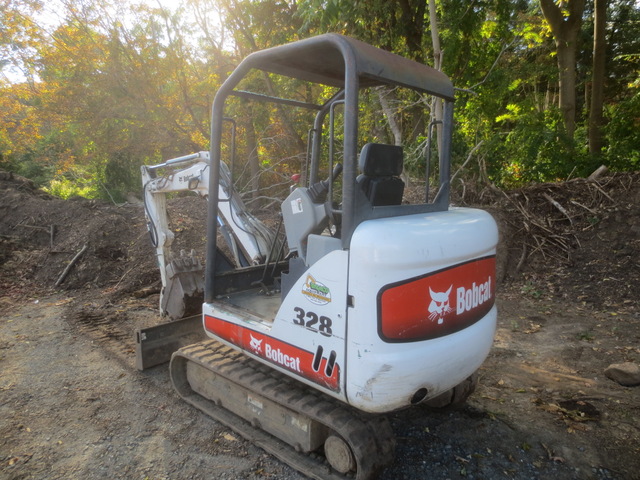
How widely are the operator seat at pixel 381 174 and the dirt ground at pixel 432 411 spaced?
171 cm

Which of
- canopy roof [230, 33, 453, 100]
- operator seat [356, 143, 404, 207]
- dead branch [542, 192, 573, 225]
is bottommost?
dead branch [542, 192, 573, 225]

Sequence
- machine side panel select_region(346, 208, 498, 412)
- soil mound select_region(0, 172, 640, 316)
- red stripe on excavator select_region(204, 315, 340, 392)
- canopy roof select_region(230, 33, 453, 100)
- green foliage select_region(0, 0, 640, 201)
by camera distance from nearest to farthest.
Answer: machine side panel select_region(346, 208, 498, 412)
canopy roof select_region(230, 33, 453, 100)
red stripe on excavator select_region(204, 315, 340, 392)
soil mound select_region(0, 172, 640, 316)
green foliage select_region(0, 0, 640, 201)

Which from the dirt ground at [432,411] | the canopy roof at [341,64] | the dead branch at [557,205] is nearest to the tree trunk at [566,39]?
the dead branch at [557,205]

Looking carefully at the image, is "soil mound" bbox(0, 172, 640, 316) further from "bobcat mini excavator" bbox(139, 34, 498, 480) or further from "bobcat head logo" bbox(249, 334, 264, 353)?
"bobcat head logo" bbox(249, 334, 264, 353)

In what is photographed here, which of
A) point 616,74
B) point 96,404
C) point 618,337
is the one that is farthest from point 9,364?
point 616,74

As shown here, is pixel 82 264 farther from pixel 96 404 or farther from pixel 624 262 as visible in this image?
pixel 624 262

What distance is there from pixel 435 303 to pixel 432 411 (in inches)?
58.2

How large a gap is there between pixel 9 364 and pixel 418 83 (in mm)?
4644

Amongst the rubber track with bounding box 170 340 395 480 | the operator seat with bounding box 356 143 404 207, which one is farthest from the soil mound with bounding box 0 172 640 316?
the operator seat with bounding box 356 143 404 207

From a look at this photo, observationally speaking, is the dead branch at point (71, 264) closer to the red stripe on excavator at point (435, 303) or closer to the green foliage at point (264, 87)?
the green foliage at point (264, 87)

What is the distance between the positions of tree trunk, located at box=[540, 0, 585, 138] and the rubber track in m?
11.8

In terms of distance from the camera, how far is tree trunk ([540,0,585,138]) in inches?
461

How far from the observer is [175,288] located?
4512 mm

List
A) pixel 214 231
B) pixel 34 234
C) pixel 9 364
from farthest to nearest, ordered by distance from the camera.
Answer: pixel 34 234, pixel 9 364, pixel 214 231
